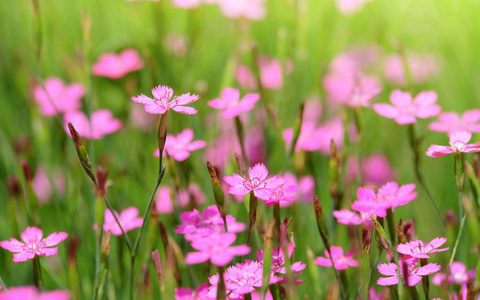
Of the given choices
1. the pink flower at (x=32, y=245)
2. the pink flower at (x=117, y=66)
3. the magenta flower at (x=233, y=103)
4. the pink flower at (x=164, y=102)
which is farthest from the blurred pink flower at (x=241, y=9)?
the pink flower at (x=32, y=245)

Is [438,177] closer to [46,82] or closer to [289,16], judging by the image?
[289,16]

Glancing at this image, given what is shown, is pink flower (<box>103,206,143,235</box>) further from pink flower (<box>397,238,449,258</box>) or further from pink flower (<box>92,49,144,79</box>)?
pink flower (<box>92,49,144,79</box>)

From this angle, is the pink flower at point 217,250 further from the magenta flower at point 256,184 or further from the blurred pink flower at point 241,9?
the blurred pink flower at point 241,9

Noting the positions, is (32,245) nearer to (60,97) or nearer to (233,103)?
(233,103)

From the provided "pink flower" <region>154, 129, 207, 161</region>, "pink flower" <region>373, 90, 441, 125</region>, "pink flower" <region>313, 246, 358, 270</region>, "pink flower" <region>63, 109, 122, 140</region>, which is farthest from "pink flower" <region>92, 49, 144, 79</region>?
"pink flower" <region>313, 246, 358, 270</region>

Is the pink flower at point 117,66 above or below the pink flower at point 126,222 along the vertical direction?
above

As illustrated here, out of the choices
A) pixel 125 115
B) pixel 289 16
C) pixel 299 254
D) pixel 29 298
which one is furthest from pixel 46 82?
pixel 29 298
